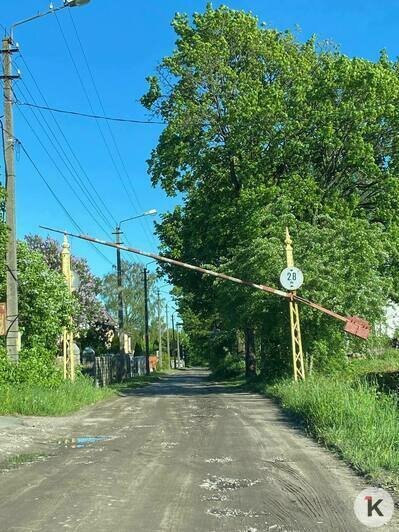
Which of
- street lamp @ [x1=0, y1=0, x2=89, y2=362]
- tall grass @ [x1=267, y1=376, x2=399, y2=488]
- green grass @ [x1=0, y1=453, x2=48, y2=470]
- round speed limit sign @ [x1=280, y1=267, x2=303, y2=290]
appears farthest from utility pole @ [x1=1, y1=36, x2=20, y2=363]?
green grass @ [x1=0, y1=453, x2=48, y2=470]

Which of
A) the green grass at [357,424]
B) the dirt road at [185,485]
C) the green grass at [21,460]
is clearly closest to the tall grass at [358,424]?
the green grass at [357,424]

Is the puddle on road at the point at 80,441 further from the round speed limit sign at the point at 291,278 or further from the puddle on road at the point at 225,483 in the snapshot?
the round speed limit sign at the point at 291,278

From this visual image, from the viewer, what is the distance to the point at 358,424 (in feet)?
38.0

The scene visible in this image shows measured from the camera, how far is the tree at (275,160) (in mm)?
24891

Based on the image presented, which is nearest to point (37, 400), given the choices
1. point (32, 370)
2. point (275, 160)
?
point (32, 370)

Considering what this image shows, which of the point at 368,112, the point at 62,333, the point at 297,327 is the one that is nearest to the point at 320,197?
the point at 368,112

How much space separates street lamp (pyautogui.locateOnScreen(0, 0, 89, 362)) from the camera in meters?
20.7

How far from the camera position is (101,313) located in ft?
174

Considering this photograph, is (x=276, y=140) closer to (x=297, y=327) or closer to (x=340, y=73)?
(x=340, y=73)

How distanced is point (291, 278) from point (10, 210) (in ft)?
29.9

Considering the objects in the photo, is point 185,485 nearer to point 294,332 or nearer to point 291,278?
point 291,278

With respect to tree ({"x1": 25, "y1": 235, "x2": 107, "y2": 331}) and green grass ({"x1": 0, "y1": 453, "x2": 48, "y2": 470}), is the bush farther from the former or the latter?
tree ({"x1": 25, "y1": 235, "x2": 107, "y2": 331})

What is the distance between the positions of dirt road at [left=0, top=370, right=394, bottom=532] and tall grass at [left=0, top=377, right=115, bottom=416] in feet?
14.4

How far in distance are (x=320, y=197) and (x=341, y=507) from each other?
23.9 meters
